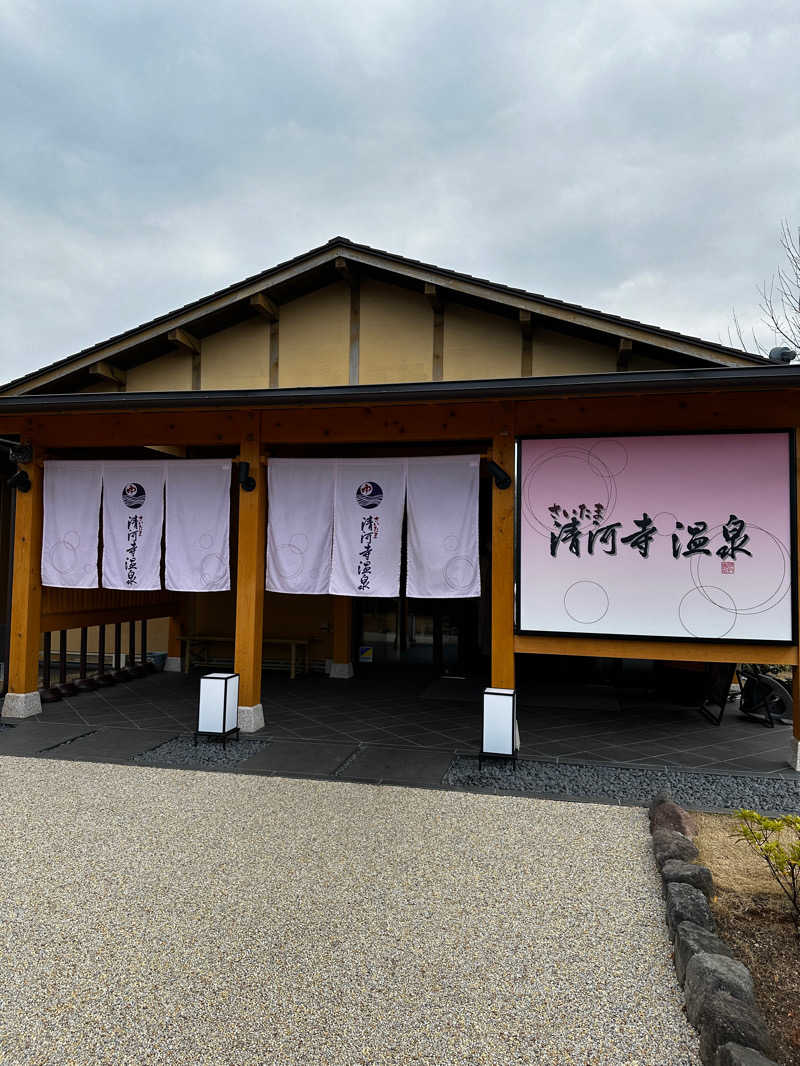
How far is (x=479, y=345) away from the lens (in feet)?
29.5

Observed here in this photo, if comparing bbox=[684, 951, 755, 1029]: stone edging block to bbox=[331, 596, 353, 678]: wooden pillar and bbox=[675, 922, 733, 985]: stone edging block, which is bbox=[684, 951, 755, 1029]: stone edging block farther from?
bbox=[331, 596, 353, 678]: wooden pillar

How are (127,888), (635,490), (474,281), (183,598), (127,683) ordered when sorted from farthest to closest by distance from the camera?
(183,598) → (127,683) → (474,281) → (635,490) → (127,888)

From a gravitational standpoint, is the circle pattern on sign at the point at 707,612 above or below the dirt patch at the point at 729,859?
above

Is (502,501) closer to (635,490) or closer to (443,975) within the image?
(635,490)

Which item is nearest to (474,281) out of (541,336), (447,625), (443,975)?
(541,336)

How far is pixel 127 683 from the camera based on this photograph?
408 inches

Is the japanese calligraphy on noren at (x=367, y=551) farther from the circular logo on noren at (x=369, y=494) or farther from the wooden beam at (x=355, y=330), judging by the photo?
the wooden beam at (x=355, y=330)

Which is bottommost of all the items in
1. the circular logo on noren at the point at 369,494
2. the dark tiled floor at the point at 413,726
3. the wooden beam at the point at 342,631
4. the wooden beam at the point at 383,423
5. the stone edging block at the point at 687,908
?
the dark tiled floor at the point at 413,726

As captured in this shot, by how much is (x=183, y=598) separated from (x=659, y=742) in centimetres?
827

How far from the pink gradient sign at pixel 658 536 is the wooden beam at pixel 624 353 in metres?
2.18

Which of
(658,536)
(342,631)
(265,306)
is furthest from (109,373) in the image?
(658,536)

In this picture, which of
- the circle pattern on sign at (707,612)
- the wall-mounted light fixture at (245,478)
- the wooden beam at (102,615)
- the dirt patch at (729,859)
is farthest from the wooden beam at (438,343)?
the dirt patch at (729,859)

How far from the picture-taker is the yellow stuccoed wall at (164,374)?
9859mm

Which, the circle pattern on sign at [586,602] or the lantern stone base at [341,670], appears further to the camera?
the lantern stone base at [341,670]
